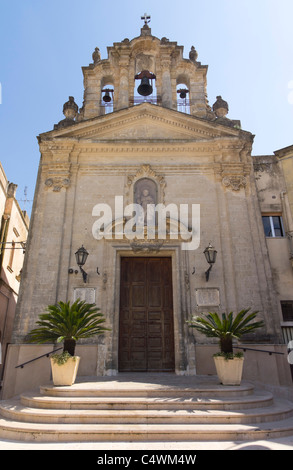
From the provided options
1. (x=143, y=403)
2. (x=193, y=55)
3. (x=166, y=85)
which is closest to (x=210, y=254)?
(x=143, y=403)

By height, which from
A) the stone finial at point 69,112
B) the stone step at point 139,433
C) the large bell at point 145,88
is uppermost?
the large bell at point 145,88

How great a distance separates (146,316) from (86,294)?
2.00 meters

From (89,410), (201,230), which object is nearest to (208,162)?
(201,230)

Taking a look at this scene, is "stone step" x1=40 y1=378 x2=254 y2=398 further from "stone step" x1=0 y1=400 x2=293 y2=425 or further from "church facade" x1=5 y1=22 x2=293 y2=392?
"church facade" x1=5 y1=22 x2=293 y2=392

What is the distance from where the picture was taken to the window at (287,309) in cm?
999

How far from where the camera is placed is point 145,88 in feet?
43.6

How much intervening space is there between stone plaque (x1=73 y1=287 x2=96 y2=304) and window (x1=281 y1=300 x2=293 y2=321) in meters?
5.93

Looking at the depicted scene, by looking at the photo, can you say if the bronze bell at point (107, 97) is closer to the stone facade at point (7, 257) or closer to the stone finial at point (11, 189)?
the stone facade at point (7, 257)

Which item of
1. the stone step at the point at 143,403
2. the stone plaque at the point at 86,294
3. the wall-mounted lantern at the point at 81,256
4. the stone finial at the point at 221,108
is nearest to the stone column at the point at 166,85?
the stone finial at the point at 221,108

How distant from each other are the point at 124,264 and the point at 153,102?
23.0 feet

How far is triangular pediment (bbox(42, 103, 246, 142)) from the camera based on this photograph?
1187 centimetres

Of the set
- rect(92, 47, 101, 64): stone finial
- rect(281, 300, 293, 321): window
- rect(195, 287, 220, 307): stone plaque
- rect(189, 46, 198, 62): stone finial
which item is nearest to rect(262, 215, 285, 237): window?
rect(281, 300, 293, 321): window

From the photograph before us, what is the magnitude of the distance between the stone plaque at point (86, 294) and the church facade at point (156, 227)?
0.04 m

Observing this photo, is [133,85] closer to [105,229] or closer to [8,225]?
[105,229]
